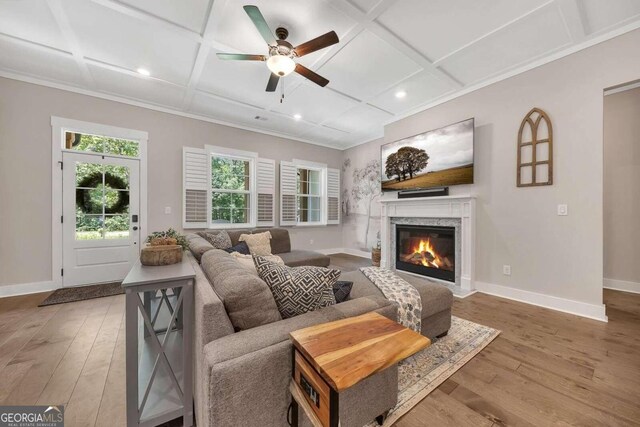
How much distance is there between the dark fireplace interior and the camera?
3.69 m

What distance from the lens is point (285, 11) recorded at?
85.7 inches

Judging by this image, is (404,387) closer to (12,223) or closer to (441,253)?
(441,253)

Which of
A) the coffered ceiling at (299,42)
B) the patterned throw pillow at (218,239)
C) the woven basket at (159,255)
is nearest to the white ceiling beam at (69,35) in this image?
the coffered ceiling at (299,42)

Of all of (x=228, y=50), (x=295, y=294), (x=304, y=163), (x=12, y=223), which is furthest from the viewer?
(x=304, y=163)

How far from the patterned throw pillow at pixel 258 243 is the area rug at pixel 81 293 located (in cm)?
188

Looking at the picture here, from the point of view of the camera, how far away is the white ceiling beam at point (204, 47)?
215 centimetres

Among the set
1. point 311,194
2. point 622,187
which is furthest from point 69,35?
point 622,187

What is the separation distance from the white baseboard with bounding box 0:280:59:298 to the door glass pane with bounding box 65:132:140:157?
199 cm

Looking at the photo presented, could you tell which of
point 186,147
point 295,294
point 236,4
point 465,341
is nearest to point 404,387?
point 465,341

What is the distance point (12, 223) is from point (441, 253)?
20.1 feet

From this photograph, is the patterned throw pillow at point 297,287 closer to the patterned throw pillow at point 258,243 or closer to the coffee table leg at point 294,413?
the coffee table leg at point 294,413

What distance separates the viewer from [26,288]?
326 centimetres

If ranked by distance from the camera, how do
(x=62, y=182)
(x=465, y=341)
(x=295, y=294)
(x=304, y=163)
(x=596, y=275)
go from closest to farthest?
(x=295, y=294) < (x=465, y=341) < (x=596, y=275) < (x=62, y=182) < (x=304, y=163)

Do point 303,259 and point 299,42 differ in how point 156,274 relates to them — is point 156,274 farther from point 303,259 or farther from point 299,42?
point 299,42
